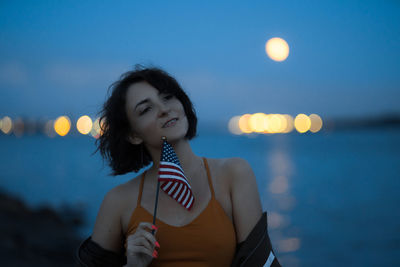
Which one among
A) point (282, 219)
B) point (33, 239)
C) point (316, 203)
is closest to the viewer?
point (33, 239)

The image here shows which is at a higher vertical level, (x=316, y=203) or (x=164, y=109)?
(x=316, y=203)

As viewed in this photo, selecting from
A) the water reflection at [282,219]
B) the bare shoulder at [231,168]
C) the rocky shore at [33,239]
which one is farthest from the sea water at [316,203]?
the rocky shore at [33,239]

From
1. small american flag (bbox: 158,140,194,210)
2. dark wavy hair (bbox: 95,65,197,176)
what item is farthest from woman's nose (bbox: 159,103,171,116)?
small american flag (bbox: 158,140,194,210)

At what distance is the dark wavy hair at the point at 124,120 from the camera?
292cm

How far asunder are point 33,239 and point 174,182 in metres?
9.78

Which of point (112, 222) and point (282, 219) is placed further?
point (282, 219)

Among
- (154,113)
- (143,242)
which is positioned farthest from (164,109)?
(143,242)

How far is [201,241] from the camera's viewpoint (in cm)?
247

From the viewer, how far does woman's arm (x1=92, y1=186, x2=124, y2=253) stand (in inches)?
108

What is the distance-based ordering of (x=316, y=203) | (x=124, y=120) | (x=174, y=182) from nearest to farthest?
(x=174, y=182) → (x=124, y=120) → (x=316, y=203)

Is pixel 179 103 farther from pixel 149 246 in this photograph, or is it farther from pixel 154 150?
pixel 149 246

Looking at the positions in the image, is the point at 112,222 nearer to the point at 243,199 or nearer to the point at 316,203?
the point at 243,199

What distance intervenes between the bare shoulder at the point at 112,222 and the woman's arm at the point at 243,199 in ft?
2.57

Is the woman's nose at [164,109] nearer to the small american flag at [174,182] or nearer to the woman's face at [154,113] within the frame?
the woman's face at [154,113]
